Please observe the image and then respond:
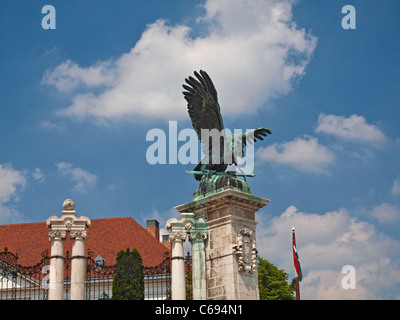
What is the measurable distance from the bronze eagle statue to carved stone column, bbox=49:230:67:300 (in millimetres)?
4704

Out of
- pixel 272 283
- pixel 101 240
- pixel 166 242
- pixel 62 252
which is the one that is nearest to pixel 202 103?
pixel 62 252

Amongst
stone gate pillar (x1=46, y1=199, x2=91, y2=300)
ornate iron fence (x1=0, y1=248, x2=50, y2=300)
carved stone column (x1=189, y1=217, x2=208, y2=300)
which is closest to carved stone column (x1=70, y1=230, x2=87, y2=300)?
stone gate pillar (x1=46, y1=199, x2=91, y2=300)

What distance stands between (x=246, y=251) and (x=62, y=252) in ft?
17.6

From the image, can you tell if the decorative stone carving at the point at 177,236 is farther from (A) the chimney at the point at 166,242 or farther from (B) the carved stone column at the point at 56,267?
(A) the chimney at the point at 166,242

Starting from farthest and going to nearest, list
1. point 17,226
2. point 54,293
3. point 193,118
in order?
point 17,226, point 193,118, point 54,293

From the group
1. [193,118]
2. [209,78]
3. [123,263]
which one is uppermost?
[209,78]

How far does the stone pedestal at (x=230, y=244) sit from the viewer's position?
1697 cm

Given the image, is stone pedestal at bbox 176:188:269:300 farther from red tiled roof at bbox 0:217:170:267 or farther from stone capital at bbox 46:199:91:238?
red tiled roof at bbox 0:217:170:267

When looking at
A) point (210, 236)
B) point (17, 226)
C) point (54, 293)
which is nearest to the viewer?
point (54, 293)

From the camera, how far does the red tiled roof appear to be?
41219 mm

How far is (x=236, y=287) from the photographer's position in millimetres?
16734

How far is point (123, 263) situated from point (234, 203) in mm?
4319
